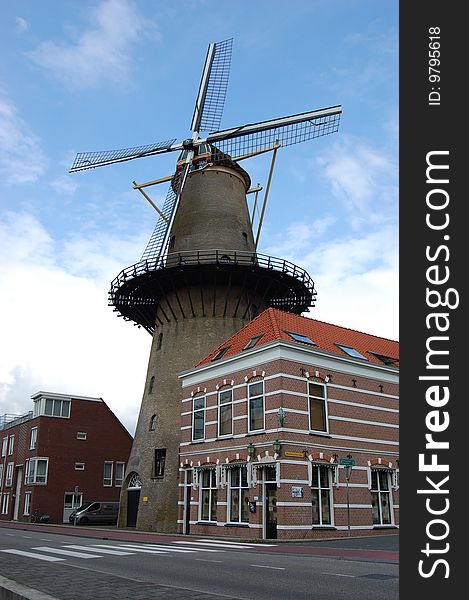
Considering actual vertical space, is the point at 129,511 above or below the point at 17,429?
below

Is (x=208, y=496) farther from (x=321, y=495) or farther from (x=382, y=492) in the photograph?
(x=382, y=492)

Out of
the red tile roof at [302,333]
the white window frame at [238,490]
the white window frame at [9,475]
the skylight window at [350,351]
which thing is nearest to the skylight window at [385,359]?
the red tile roof at [302,333]

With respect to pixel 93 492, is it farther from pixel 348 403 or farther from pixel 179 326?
pixel 348 403

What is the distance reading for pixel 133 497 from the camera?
3362 centimetres

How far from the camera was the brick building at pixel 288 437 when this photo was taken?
76.3 ft

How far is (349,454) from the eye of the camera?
25.4m

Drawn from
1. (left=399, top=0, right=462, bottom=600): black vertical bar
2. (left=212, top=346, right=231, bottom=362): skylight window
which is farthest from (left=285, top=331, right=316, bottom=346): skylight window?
(left=399, top=0, right=462, bottom=600): black vertical bar

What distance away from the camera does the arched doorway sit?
33.3 meters

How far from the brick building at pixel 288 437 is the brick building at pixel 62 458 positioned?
2156cm

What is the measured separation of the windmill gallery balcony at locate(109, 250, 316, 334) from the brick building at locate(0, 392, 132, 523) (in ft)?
58.0

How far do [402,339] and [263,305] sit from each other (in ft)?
99.7

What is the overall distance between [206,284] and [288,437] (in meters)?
12.5

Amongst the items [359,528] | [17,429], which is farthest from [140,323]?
[17,429]

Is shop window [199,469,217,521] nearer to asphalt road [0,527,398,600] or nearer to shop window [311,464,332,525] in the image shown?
shop window [311,464,332,525]
